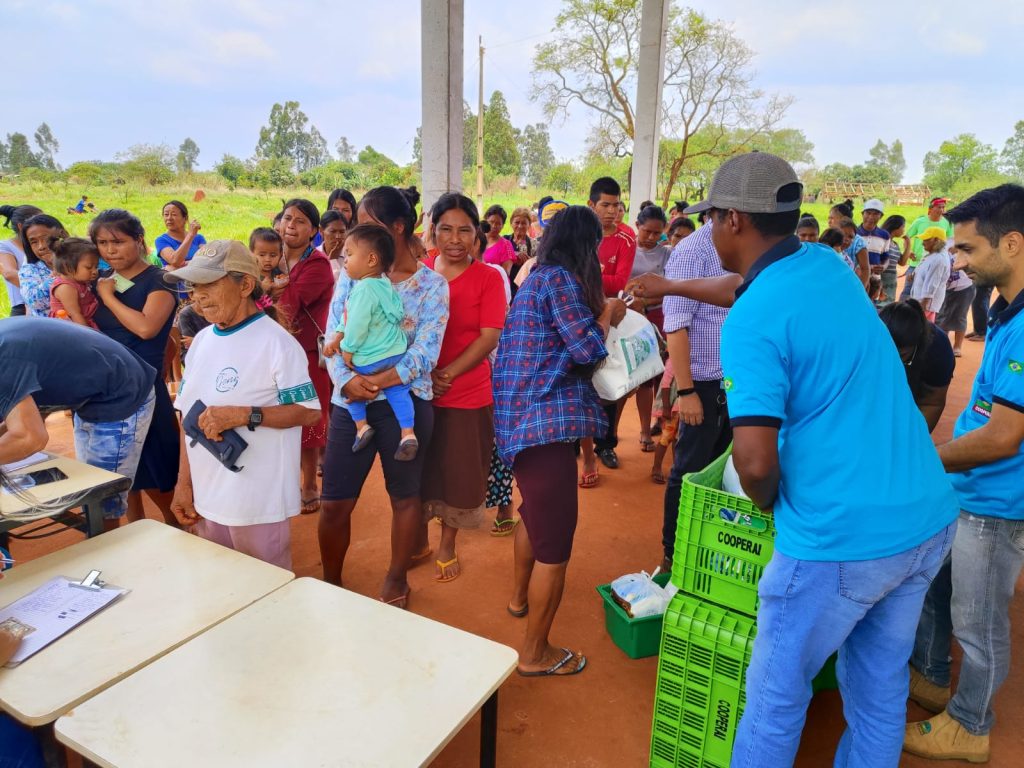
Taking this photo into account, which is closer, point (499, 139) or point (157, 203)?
point (157, 203)

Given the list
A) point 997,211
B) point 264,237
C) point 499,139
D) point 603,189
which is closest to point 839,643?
point 997,211

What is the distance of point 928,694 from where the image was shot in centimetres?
240

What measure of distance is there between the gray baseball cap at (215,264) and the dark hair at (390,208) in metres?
0.64

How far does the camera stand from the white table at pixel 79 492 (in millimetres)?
2143

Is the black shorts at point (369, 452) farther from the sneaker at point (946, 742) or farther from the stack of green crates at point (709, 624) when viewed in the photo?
the sneaker at point (946, 742)

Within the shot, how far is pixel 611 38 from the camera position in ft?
54.7

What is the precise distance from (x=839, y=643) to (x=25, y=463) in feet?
9.80

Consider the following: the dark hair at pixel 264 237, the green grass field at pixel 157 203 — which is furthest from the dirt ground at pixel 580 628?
the green grass field at pixel 157 203

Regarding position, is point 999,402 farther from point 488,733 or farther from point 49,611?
point 49,611

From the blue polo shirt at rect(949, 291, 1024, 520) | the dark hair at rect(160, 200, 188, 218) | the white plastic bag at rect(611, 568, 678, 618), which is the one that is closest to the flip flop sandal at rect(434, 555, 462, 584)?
the white plastic bag at rect(611, 568, 678, 618)

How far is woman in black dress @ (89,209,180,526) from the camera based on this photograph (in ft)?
9.93

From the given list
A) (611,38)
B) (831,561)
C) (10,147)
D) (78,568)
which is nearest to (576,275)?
(831,561)

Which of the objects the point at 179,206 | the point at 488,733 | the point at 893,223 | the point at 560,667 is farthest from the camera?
the point at 893,223

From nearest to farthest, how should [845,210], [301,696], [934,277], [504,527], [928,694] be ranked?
[301,696] → [928,694] → [504,527] → [845,210] → [934,277]
